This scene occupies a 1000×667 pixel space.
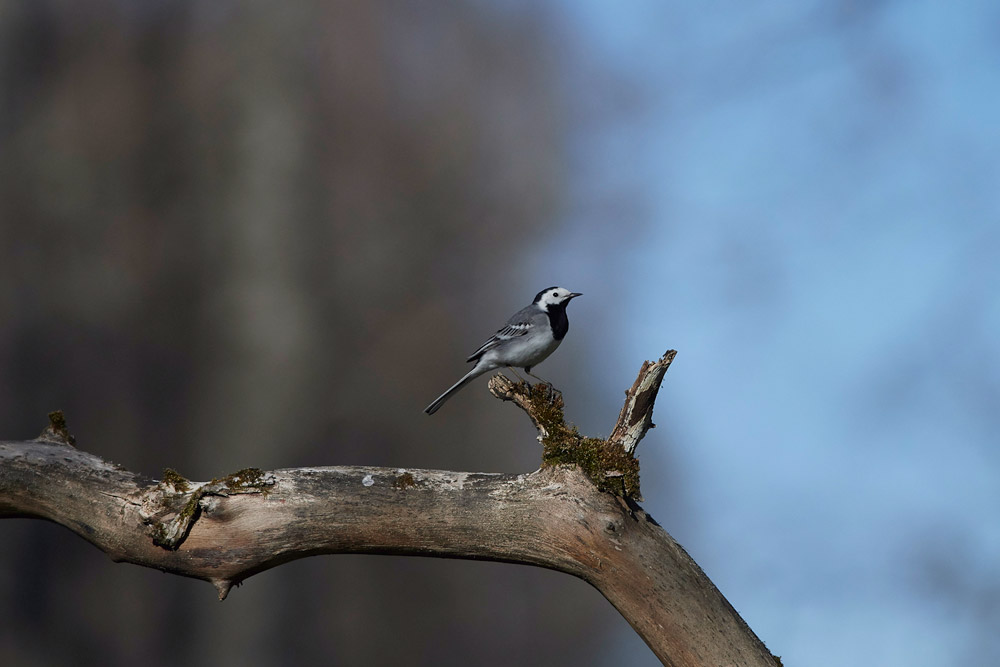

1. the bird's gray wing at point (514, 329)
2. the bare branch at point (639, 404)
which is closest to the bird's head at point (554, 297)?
the bird's gray wing at point (514, 329)

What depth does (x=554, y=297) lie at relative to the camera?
8.36 feet

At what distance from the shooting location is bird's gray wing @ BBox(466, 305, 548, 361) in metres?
2.35

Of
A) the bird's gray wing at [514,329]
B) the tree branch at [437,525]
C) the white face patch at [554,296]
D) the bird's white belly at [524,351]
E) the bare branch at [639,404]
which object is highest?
the white face patch at [554,296]

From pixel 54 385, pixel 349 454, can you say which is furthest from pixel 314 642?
pixel 54 385

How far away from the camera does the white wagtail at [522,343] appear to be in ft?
7.51

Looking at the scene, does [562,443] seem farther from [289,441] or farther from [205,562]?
[289,441]

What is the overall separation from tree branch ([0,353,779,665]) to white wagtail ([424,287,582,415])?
0.73 m

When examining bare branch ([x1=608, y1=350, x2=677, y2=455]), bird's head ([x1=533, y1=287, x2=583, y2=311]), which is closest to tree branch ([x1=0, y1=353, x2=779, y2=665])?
bare branch ([x1=608, y1=350, x2=677, y2=455])

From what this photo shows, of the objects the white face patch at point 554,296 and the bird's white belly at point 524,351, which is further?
the white face patch at point 554,296

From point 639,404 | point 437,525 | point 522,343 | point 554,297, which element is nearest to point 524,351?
point 522,343

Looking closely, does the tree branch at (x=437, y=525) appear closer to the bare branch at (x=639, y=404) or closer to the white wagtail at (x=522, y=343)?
the bare branch at (x=639, y=404)

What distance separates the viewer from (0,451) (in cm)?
160

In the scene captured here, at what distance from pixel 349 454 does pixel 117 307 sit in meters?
1.35

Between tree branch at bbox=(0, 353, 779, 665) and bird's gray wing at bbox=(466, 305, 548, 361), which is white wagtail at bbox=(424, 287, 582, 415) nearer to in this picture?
bird's gray wing at bbox=(466, 305, 548, 361)
